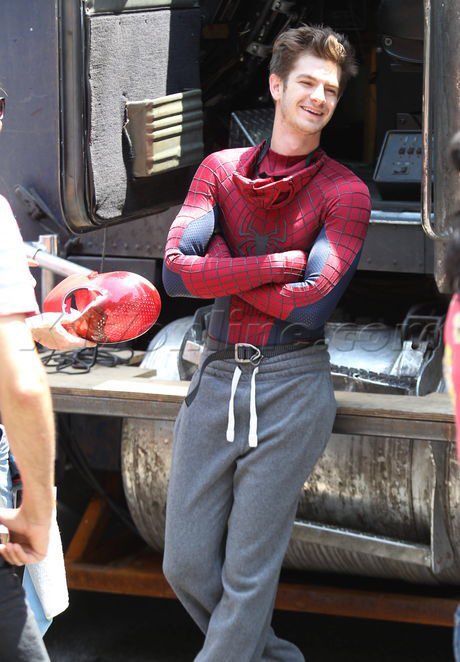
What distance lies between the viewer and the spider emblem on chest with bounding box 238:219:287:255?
2883 millimetres

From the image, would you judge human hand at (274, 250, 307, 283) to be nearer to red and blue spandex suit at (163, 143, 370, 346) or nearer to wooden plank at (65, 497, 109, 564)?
red and blue spandex suit at (163, 143, 370, 346)

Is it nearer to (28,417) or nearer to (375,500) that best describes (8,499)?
(28,417)

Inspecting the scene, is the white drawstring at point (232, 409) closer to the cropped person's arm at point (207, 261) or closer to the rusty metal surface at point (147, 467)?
the cropped person's arm at point (207, 261)

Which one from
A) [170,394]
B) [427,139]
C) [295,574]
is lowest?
[295,574]

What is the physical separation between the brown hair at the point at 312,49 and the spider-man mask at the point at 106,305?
672 mm

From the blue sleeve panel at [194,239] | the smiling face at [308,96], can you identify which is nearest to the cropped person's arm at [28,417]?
the blue sleeve panel at [194,239]

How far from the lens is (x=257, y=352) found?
9.46 feet

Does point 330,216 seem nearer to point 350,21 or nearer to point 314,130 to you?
point 314,130

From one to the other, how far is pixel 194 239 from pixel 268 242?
18cm

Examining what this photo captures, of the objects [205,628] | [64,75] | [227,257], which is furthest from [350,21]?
[205,628]

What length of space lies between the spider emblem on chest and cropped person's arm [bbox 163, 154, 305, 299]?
3.0 inches

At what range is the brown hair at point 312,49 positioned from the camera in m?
2.91

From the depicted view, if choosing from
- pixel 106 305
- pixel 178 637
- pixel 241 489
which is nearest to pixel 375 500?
pixel 241 489

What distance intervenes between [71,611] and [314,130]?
2.05 m
